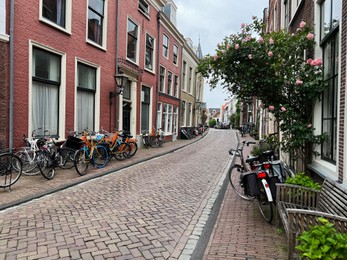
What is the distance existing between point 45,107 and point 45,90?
505 mm

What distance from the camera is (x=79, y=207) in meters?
5.01

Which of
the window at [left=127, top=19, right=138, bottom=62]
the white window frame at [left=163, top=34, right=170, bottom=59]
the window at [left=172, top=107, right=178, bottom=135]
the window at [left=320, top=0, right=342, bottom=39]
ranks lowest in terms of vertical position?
the window at [left=172, top=107, right=178, bottom=135]

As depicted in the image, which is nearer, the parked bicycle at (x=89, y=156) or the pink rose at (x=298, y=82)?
the pink rose at (x=298, y=82)

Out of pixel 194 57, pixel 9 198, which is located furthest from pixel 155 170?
pixel 194 57

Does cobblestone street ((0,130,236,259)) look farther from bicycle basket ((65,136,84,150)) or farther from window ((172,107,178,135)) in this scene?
window ((172,107,178,135))

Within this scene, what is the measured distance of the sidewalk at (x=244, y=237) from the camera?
3.40m

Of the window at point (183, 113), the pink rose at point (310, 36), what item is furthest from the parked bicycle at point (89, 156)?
the window at point (183, 113)

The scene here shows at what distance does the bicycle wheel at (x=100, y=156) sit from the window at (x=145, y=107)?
7.09m

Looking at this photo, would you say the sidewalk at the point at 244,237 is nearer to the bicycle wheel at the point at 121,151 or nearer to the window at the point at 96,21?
the bicycle wheel at the point at 121,151

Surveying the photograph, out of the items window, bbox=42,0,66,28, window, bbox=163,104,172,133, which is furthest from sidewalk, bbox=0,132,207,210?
window, bbox=163,104,172,133

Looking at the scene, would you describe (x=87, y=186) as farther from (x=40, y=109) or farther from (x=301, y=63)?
(x=301, y=63)

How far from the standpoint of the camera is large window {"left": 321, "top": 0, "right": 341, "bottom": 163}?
15.5ft

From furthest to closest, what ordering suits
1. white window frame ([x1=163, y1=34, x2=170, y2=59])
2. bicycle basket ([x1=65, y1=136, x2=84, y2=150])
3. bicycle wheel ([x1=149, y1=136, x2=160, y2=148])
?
white window frame ([x1=163, y1=34, x2=170, y2=59]) → bicycle wheel ([x1=149, y1=136, x2=160, y2=148]) → bicycle basket ([x1=65, y1=136, x2=84, y2=150])

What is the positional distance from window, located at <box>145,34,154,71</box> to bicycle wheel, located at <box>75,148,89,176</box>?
31.3 ft
